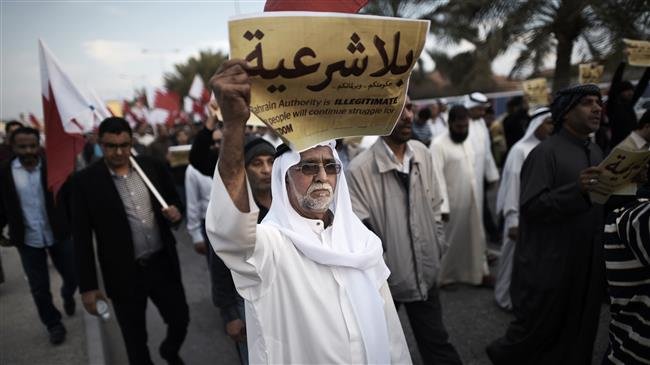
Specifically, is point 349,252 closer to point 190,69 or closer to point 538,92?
point 538,92

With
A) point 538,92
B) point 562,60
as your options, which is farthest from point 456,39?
point 538,92

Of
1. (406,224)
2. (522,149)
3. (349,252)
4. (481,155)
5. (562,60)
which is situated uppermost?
(562,60)

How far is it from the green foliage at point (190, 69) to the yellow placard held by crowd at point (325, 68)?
4822 cm

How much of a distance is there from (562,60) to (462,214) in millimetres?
6823

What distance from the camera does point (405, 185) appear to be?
10.2 ft

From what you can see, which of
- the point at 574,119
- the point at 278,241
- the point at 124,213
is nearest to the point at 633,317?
the point at 574,119

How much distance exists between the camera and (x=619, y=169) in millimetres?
2457

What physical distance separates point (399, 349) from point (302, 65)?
127 centimetres

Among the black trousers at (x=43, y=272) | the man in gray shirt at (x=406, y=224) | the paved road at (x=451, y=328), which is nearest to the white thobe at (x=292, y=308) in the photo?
the man in gray shirt at (x=406, y=224)

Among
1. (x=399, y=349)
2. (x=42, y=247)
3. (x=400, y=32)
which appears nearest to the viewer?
(x=400, y=32)

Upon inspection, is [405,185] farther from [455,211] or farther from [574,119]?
[455,211]

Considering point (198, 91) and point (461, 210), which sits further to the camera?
point (198, 91)

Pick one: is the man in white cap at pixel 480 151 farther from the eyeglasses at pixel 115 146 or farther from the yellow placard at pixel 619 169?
the eyeglasses at pixel 115 146

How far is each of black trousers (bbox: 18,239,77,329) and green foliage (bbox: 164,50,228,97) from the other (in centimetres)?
4490
